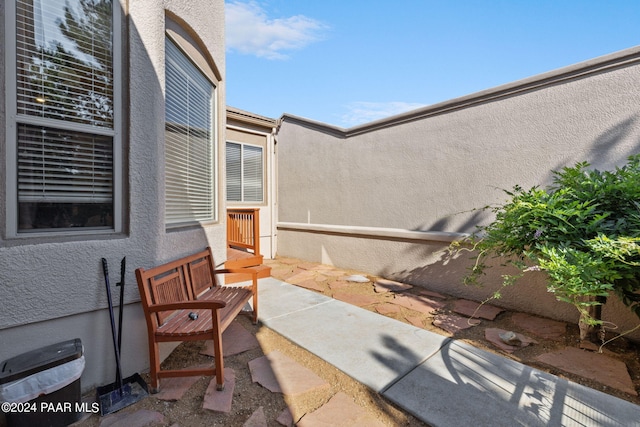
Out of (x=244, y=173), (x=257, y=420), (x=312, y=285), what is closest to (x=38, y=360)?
(x=257, y=420)

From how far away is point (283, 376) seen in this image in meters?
2.53

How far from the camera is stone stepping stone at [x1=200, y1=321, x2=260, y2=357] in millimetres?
2965

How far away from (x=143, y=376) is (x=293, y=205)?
567 cm

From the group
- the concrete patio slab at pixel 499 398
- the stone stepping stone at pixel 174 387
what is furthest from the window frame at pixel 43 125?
the concrete patio slab at pixel 499 398

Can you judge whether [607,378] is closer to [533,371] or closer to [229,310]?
[533,371]

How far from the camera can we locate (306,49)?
704 cm

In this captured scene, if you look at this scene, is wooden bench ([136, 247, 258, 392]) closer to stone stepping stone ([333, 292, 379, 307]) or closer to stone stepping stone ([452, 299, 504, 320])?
stone stepping stone ([333, 292, 379, 307])

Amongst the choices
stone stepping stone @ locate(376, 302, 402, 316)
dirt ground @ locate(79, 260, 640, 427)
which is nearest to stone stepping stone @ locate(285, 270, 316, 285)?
stone stepping stone @ locate(376, 302, 402, 316)

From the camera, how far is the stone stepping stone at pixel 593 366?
7.79ft

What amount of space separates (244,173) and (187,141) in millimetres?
4004

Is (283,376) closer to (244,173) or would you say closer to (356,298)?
(356,298)

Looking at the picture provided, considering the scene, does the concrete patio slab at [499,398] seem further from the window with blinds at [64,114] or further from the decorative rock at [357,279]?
the window with blinds at [64,114]

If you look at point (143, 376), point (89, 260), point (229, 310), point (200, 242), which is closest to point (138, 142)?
point (89, 260)

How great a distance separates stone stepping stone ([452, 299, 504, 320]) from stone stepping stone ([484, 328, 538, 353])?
47 centimetres
